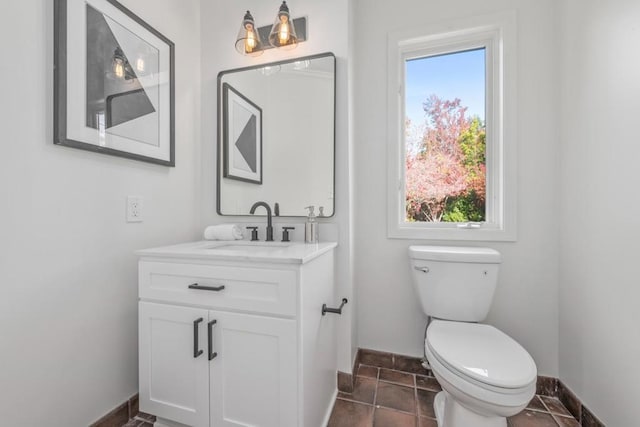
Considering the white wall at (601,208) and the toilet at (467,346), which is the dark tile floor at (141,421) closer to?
the toilet at (467,346)

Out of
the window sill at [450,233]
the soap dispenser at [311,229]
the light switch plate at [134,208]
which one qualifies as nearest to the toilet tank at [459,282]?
the window sill at [450,233]

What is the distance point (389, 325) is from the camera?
1640 millimetres

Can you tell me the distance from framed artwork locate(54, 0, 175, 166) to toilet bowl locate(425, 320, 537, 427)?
1564mm

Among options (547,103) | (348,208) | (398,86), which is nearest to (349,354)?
(348,208)

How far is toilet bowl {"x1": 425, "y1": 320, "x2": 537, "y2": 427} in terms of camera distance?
34.4 inches

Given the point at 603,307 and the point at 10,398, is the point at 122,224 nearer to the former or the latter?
the point at 10,398

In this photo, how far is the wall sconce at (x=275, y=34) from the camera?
53.6 inches

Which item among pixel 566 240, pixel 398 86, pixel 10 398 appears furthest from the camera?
pixel 398 86

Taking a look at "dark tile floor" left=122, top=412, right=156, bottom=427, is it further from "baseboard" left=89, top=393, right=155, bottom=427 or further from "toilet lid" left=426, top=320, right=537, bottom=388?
"toilet lid" left=426, top=320, right=537, bottom=388

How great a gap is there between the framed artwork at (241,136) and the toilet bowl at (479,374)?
1.22m

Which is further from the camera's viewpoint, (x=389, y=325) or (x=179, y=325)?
(x=389, y=325)

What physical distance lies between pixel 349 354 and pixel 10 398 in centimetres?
129

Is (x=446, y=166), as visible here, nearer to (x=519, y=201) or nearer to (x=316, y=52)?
(x=519, y=201)

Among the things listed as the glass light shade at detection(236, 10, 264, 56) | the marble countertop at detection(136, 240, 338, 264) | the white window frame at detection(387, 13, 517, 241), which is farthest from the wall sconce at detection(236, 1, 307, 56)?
the marble countertop at detection(136, 240, 338, 264)
